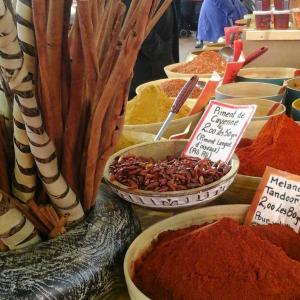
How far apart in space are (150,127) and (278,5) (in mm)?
1232

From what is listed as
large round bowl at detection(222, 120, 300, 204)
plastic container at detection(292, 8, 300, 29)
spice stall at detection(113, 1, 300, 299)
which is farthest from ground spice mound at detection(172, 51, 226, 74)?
large round bowl at detection(222, 120, 300, 204)

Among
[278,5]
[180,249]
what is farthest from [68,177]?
[278,5]

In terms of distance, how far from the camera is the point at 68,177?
1.83ft

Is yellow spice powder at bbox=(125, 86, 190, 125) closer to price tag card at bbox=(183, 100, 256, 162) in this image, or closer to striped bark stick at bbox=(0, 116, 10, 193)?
price tag card at bbox=(183, 100, 256, 162)

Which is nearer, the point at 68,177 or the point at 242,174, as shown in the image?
the point at 68,177

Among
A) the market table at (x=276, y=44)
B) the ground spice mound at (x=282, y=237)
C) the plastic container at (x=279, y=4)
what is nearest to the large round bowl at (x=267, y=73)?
the market table at (x=276, y=44)

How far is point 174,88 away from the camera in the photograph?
1.34 meters

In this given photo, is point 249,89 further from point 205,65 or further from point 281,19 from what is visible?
point 281,19

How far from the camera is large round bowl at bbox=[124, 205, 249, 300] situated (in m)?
0.58

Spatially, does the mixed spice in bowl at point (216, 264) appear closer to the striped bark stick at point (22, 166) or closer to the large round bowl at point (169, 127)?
the striped bark stick at point (22, 166)

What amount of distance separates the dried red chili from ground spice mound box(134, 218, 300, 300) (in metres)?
0.09

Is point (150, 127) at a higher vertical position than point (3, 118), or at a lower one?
lower

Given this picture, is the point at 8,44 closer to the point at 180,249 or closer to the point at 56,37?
the point at 56,37

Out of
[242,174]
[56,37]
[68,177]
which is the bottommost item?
[242,174]
